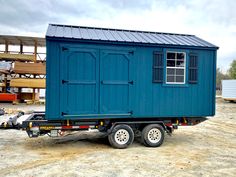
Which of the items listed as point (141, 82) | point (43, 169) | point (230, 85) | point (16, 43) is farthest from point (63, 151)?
point (230, 85)

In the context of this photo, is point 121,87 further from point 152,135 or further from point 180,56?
point 180,56

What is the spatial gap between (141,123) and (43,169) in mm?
3716

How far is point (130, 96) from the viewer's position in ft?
27.1

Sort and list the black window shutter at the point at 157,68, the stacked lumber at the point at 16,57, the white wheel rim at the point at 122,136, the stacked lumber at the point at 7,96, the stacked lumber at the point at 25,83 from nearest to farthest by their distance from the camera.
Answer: the white wheel rim at the point at 122,136 < the black window shutter at the point at 157,68 < the stacked lumber at the point at 25,83 < the stacked lumber at the point at 7,96 < the stacked lumber at the point at 16,57

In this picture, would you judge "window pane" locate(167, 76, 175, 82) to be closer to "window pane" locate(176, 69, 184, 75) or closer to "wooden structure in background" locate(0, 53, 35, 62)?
"window pane" locate(176, 69, 184, 75)

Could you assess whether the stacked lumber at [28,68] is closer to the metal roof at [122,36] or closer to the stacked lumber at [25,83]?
the stacked lumber at [25,83]

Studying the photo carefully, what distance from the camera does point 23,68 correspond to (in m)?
21.7

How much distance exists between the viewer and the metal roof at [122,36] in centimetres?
802

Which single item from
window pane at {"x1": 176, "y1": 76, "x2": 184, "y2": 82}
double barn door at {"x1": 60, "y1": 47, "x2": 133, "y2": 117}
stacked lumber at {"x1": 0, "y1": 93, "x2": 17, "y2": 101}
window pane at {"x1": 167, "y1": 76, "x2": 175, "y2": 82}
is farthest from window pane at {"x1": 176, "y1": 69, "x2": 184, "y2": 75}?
stacked lumber at {"x1": 0, "y1": 93, "x2": 17, "y2": 101}

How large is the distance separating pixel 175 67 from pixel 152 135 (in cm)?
255

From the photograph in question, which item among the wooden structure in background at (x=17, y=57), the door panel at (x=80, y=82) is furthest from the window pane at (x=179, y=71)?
the wooden structure in background at (x=17, y=57)

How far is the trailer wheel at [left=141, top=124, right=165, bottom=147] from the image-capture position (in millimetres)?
8375

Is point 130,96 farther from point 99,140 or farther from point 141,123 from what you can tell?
point 99,140

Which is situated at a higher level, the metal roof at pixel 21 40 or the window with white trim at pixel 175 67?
the metal roof at pixel 21 40
